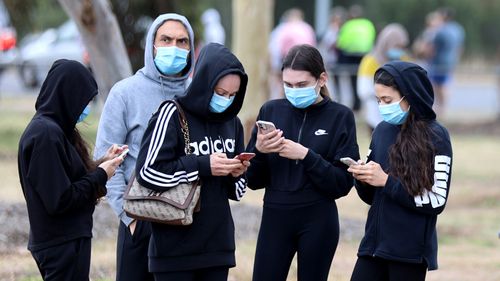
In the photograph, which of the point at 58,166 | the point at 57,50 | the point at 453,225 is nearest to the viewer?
the point at 58,166

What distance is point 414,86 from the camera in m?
6.08

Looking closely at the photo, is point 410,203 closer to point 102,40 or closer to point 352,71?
point 102,40

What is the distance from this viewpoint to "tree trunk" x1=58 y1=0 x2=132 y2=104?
10992 millimetres

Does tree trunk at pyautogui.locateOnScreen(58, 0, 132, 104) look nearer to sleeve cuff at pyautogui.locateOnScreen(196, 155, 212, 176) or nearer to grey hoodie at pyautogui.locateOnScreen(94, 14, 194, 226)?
grey hoodie at pyautogui.locateOnScreen(94, 14, 194, 226)

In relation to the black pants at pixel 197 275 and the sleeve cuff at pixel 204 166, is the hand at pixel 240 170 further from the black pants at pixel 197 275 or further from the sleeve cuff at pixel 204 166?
the black pants at pixel 197 275

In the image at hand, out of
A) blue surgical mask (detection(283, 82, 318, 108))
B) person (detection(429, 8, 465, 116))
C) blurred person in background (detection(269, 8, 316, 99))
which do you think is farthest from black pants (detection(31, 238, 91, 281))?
person (detection(429, 8, 465, 116))

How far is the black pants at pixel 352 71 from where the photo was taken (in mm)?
22219

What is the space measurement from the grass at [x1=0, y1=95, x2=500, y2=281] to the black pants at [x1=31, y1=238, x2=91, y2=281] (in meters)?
1.19

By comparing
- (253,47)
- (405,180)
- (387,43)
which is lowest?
(253,47)

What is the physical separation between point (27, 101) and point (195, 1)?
7217 millimetres

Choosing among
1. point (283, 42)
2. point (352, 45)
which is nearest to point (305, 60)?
point (283, 42)

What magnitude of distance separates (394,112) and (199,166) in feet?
4.04

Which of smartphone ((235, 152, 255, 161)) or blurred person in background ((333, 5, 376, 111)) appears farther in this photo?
blurred person in background ((333, 5, 376, 111))

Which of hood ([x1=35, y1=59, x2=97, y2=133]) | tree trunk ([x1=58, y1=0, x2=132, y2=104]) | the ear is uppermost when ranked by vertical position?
hood ([x1=35, y1=59, x2=97, y2=133])
